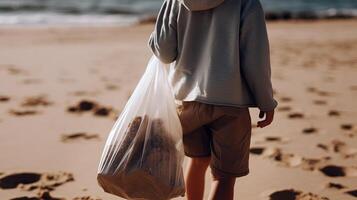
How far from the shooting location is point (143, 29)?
41.0 feet

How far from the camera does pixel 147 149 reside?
197 centimetres

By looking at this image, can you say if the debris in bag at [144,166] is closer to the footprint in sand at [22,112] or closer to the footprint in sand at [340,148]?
the footprint in sand at [340,148]

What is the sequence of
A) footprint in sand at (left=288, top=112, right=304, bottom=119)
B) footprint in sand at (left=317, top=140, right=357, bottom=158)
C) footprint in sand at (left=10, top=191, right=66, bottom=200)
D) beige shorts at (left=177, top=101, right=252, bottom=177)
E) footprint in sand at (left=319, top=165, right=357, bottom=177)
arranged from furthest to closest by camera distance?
footprint in sand at (left=288, top=112, right=304, bottom=119) < footprint in sand at (left=317, top=140, right=357, bottom=158) < footprint in sand at (left=319, top=165, right=357, bottom=177) < footprint in sand at (left=10, top=191, right=66, bottom=200) < beige shorts at (left=177, top=101, right=252, bottom=177)

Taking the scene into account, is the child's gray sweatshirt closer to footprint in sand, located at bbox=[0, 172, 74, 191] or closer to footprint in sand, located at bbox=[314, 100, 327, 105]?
footprint in sand, located at bbox=[0, 172, 74, 191]

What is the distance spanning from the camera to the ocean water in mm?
14781

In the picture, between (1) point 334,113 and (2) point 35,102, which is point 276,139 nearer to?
(1) point 334,113

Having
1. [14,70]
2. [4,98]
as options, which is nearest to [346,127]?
[4,98]

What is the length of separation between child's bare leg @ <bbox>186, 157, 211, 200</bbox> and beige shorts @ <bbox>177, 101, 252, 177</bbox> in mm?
109

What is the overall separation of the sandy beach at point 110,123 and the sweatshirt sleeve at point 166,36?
903mm

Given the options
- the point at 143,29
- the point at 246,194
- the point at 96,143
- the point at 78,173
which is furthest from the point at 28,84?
the point at 143,29

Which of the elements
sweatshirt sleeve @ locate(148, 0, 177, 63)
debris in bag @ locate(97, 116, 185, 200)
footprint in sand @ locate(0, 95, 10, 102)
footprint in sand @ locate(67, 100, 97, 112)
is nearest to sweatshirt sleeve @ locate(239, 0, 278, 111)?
sweatshirt sleeve @ locate(148, 0, 177, 63)

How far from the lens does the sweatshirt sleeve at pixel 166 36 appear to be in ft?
6.68

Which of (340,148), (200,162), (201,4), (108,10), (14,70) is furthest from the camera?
(108,10)

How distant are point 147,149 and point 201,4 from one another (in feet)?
2.00
